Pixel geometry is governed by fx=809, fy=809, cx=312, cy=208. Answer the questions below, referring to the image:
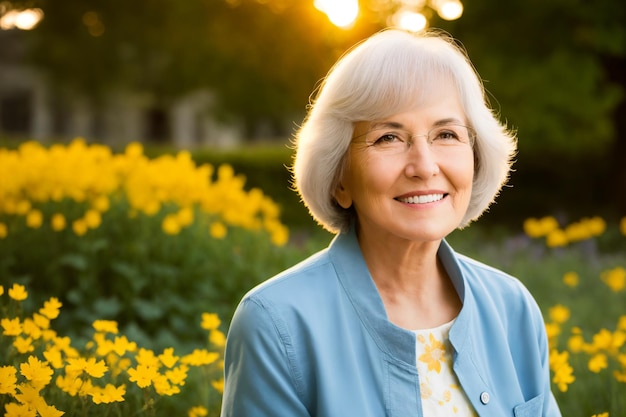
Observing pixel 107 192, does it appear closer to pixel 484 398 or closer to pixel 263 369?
pixel 263 369

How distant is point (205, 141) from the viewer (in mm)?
39406

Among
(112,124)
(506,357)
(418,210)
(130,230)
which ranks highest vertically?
(112,124)

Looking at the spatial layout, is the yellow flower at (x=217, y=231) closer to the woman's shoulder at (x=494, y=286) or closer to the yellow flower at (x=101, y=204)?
the yellow flower at (x=101, y=204)

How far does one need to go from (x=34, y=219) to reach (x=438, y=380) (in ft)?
11.2

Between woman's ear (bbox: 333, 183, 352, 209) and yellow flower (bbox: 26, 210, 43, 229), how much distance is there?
3051 millimetres

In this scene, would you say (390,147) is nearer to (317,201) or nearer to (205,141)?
(317,201)

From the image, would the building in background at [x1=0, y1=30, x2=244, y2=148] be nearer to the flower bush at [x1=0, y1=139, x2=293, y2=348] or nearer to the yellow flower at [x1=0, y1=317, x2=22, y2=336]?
the flower bush at [x1=0, y1=139, x2=293, y2=348]

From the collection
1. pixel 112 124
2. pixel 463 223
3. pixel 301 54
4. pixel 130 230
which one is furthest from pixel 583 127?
pixel 112 124

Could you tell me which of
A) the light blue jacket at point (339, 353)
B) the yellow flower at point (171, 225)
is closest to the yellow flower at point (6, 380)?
the light blue jacket at point (339, 353)

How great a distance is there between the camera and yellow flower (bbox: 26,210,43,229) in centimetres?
488

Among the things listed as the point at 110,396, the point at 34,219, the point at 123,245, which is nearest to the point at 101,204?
the point at 123,245

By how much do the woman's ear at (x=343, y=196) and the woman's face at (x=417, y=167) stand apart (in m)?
0.11

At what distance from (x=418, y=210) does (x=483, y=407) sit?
549mm

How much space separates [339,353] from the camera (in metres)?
2.04
